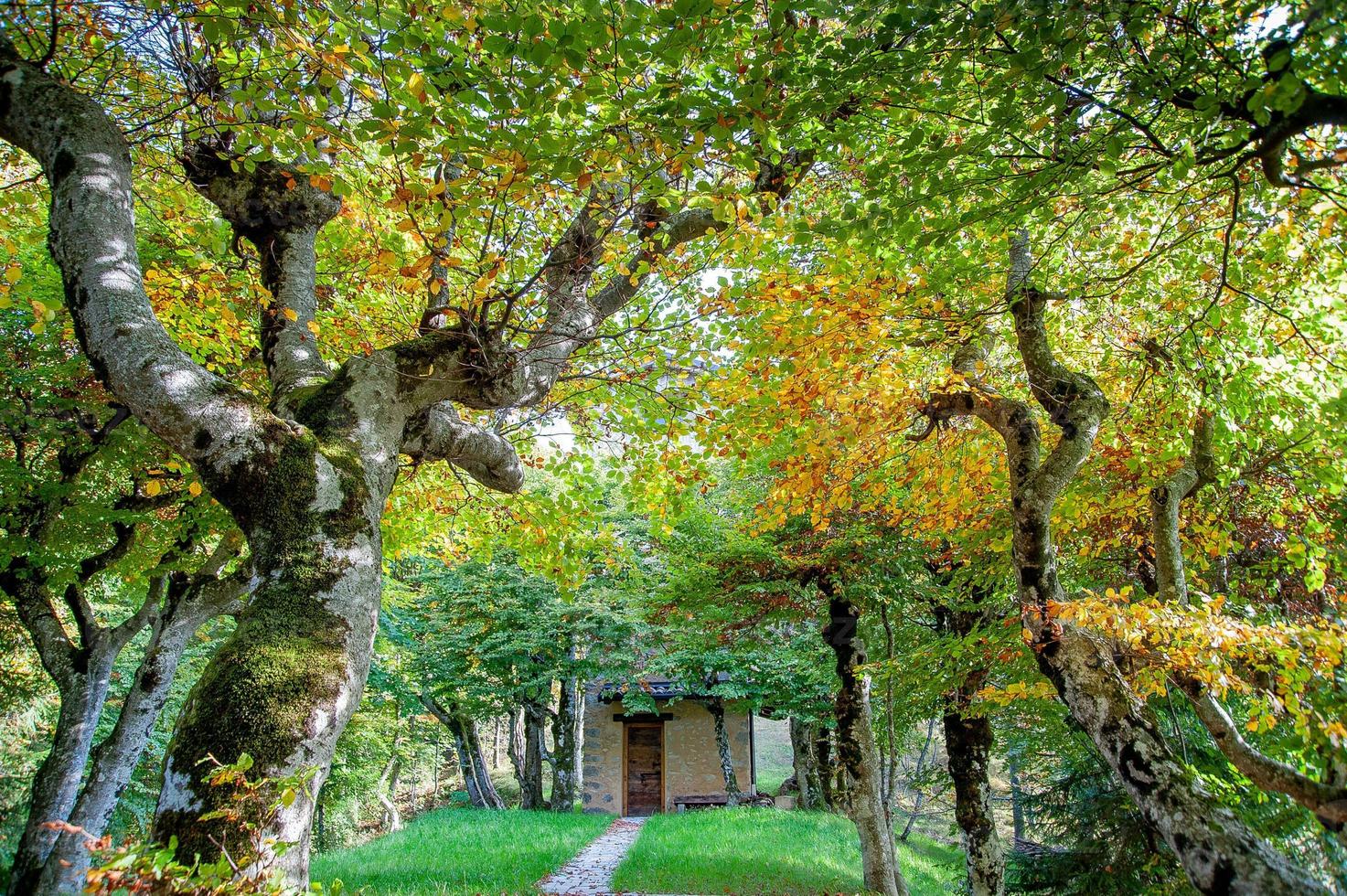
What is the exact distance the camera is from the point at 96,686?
7.97 m

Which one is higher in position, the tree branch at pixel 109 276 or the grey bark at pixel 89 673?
the tree branch at pixel 109 276

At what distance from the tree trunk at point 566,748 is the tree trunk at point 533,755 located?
0.47 meters

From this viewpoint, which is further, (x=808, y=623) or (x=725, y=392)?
(x=808, y=623)

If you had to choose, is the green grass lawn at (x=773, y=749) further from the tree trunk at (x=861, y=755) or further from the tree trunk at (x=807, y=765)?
the tree trunk at (x=861, y=755)

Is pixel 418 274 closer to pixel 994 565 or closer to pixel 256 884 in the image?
pixel 256 884

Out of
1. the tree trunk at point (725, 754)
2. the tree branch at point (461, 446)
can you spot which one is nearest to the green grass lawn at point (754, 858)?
the tree trunk at point (725, 754)

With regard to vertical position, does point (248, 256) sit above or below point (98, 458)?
above

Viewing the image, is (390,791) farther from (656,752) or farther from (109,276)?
(109,276)

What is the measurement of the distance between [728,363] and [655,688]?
641 inches

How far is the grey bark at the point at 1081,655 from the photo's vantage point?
10.2ft

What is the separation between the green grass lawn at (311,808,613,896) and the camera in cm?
885

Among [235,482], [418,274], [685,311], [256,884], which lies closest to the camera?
[256,884]

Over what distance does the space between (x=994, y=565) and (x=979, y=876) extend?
13.1ft

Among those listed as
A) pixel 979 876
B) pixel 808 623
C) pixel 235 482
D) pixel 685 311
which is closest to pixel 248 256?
pixel 235 482
